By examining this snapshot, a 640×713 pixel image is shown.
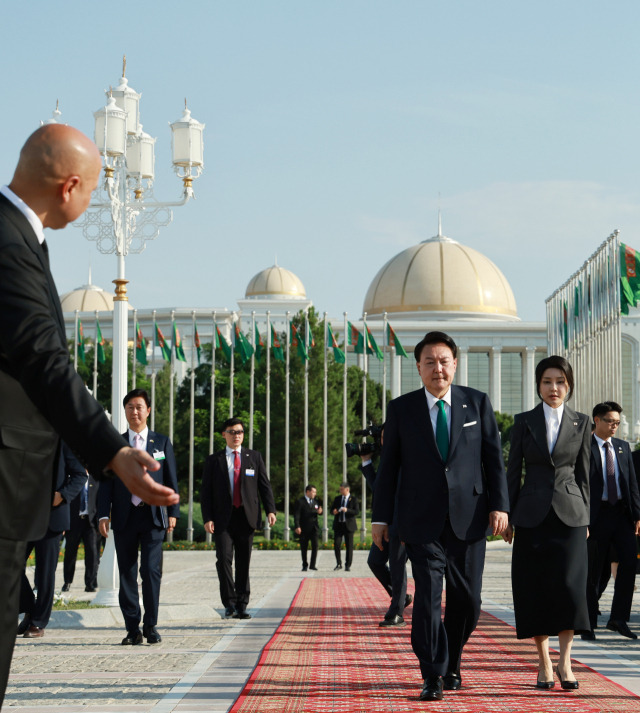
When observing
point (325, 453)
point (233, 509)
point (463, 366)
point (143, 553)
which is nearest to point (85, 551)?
point (233, 509)

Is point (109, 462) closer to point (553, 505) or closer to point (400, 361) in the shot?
point (553, 505)

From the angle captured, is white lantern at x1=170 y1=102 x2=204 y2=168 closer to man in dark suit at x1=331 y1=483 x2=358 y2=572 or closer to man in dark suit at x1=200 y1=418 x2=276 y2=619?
man in dark suit at x1=200 y1=418 x2=276 y2=619

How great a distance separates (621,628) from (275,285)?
7334cm

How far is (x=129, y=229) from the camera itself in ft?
43.0

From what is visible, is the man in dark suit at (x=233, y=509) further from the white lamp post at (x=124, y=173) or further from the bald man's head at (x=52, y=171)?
the bald man's head at (x=52, y=171)

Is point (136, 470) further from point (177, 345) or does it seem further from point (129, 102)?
point (177, 345)

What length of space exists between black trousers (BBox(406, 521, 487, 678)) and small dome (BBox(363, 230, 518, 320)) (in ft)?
221

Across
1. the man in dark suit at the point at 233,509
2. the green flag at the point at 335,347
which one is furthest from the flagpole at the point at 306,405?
the man in dark suit at the point at 233,509

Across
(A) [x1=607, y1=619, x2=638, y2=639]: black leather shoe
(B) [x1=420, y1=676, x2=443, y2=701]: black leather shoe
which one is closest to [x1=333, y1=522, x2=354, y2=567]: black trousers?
(A) [x1=607, y1=619, x2=638, y2=639]: black leather shoe

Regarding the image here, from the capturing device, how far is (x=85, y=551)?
16484 millimetres

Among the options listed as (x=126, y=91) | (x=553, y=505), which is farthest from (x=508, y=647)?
(x=126, y=91)

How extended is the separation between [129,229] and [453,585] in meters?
7.69

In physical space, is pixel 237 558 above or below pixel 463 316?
below

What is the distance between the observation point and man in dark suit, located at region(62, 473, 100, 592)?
52.4 feet
